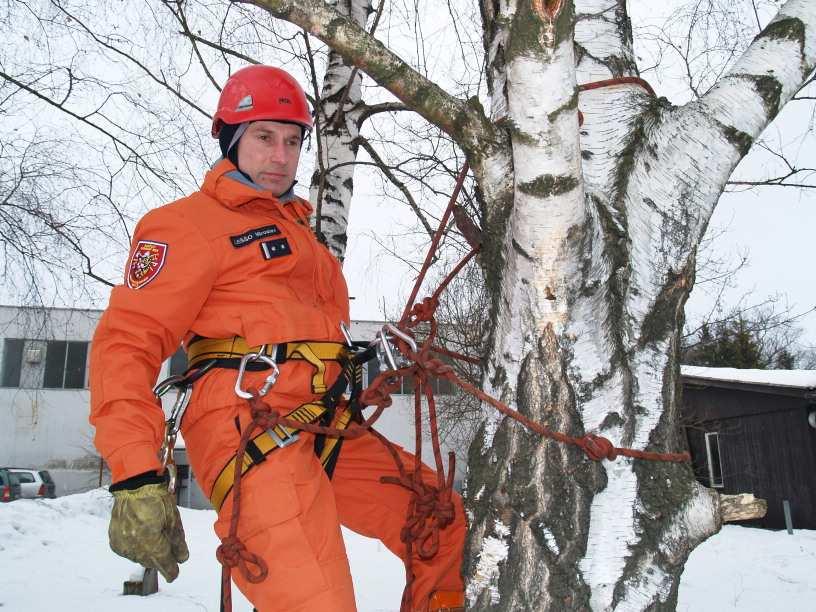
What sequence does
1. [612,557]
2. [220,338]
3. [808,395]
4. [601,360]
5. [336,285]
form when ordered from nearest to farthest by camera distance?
[612,557]
[601,360]
[220,338]
[336,285]
[808,395]

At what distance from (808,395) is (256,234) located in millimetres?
13642

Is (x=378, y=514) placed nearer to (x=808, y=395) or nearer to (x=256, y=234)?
(x=256, y=234)

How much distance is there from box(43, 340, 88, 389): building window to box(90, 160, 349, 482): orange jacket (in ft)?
76.8

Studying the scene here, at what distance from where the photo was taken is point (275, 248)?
223 cm

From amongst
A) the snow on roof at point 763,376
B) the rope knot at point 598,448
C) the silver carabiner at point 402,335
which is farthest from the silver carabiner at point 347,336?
the snow on roof at point 763,376

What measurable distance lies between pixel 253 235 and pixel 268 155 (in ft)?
1.39

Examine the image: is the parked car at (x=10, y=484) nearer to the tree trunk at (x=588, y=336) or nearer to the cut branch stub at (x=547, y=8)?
the tree trunk at (x=588, y=336)

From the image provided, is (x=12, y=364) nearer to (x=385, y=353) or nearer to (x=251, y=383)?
(x=251, y=383)

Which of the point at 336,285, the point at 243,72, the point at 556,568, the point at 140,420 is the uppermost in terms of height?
the point at 243,72

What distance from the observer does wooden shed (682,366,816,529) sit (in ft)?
44.8

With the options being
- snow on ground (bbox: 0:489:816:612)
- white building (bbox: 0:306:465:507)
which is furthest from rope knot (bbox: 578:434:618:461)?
white building (bbox: 0:306:465:507)

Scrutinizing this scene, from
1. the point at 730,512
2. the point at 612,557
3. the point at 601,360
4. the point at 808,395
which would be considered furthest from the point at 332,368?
the point at 808,395

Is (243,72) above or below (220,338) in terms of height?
above

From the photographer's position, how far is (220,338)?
2.14 m
